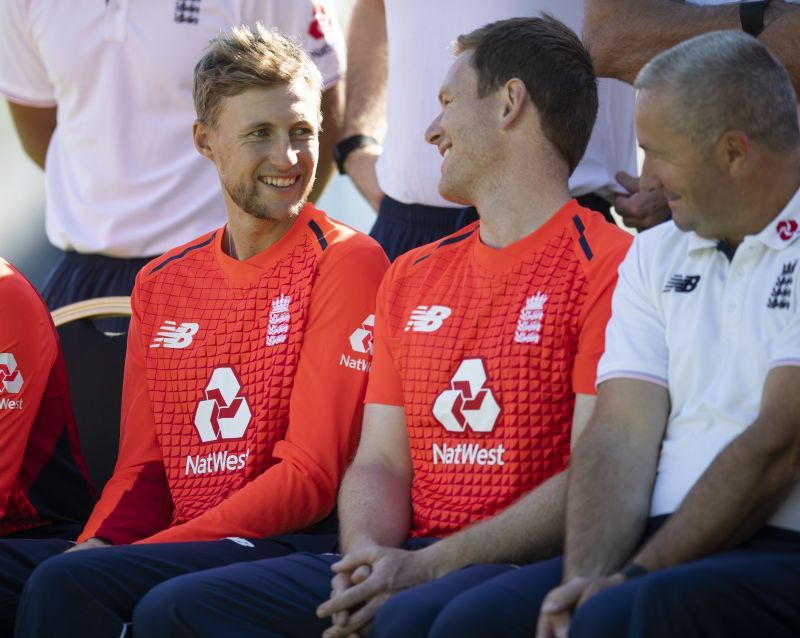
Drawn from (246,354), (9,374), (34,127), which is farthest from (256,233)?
(34,127)

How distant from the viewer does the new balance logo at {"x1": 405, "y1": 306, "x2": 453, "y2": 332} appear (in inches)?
143

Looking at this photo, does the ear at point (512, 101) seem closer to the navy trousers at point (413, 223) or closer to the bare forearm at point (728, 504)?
the navy trousers at point (413, 223)

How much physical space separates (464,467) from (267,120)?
1263 mm

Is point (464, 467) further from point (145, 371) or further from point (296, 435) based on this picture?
point (145, 371)

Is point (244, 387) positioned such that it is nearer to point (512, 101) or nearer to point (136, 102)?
point (512, 101)

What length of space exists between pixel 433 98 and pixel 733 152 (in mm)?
1640

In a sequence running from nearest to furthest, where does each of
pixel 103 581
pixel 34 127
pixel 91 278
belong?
pixel 103 581, pixel 91 278, pixel 34 127

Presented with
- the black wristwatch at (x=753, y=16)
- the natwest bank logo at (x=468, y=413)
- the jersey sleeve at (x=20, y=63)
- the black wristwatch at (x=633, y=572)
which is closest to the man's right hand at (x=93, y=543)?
the natwest bank logo at (x=468, y=413)

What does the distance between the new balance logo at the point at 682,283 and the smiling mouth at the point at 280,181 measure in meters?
1.35

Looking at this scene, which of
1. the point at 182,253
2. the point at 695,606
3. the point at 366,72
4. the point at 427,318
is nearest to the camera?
the point at 695,606

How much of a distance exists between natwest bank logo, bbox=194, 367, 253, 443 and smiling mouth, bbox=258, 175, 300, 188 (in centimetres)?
56

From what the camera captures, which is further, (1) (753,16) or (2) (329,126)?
(2) (329,126)

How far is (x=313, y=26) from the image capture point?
516 cm

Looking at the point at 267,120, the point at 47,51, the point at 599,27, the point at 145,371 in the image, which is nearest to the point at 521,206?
the point at 599,27
